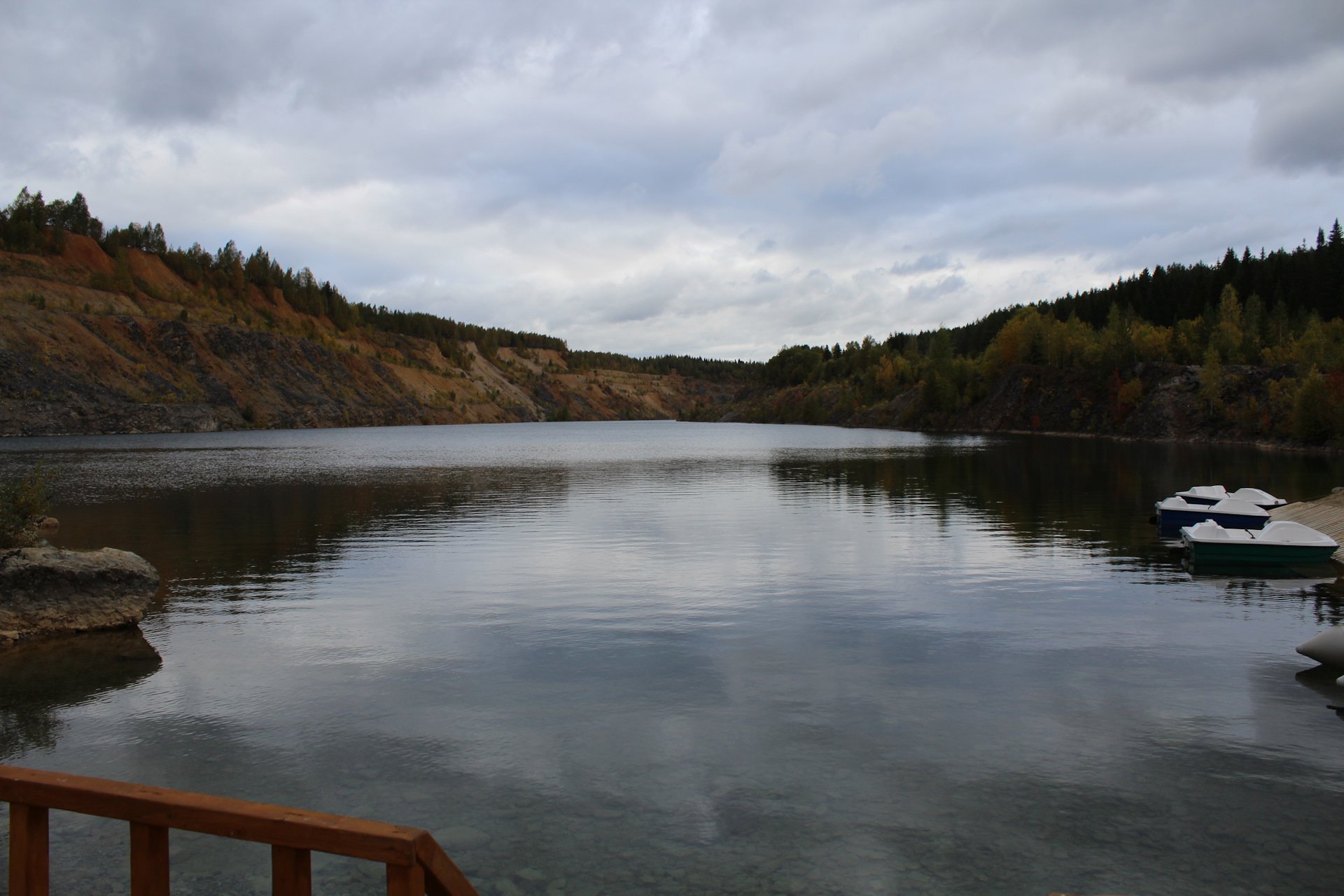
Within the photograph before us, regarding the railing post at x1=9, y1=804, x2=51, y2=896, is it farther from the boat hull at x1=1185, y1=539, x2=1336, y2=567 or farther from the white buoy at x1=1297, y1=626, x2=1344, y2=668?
the boat hull at x1=1185, y1=539, x2=1336, y2=567

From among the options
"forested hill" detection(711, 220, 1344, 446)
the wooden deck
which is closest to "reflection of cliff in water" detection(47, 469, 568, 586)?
the wooden deck

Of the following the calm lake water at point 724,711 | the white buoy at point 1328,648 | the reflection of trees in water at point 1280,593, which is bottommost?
the reflection of trees in water at point 1280,593

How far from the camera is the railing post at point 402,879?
15.2ft

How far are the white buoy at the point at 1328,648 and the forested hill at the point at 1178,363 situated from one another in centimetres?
7557

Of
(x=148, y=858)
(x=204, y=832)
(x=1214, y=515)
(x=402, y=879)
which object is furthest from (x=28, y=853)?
(x=1214, y=515)

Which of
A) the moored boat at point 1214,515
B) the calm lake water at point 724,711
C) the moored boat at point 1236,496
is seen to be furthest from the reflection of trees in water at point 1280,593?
the moored boat at point 1236,496

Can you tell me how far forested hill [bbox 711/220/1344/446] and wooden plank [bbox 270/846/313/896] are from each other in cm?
9268

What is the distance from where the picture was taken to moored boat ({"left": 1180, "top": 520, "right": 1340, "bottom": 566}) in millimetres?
25859

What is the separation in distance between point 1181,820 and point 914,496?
36728 millimetres

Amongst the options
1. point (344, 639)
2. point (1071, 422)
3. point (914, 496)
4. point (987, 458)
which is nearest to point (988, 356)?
point (1071, 422)

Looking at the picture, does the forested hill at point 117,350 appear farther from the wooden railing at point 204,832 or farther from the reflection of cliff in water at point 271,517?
the wooden railing at point 204,832

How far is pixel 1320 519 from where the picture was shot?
32125 mm

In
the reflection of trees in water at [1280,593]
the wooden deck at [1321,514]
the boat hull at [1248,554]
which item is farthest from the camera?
the wooden deck at [1321,514]

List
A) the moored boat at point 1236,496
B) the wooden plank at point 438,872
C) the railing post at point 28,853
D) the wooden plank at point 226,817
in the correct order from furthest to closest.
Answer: the moored boat at point 1236,496
the railing post at point 28,853
the wooden plank at point 438,872
the wooden plank at point 226,817
